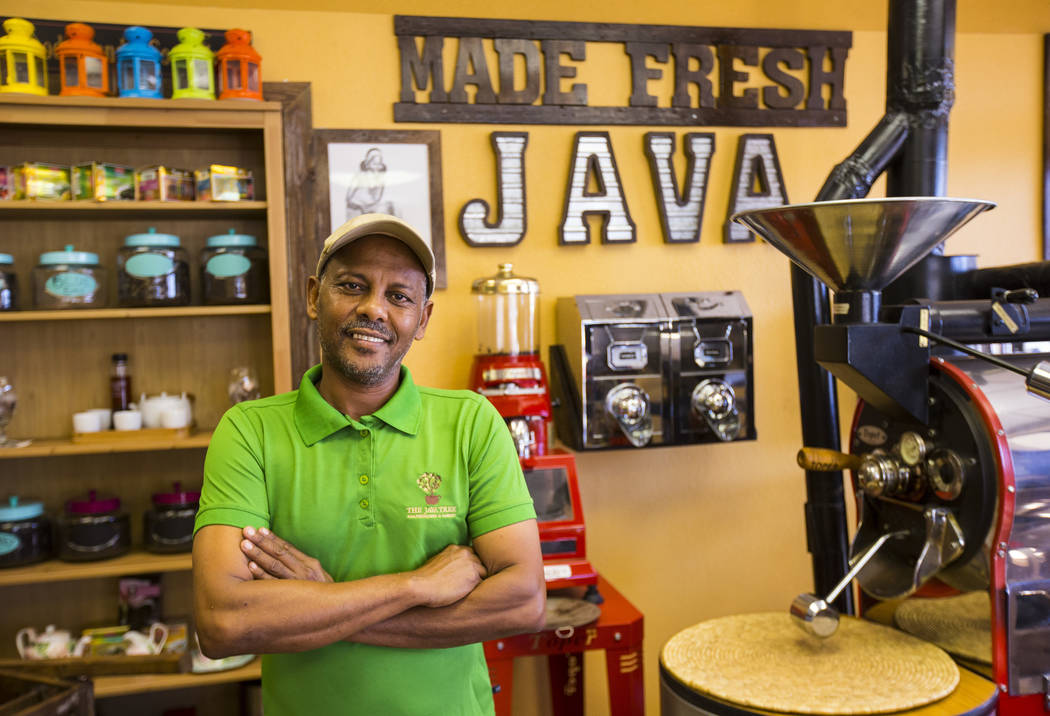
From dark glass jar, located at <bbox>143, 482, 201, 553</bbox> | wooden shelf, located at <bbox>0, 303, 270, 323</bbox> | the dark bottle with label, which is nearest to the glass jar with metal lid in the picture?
wooden shelf, located at <bbox>0, 303, 270, 323</bbox>

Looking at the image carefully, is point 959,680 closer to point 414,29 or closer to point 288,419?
point 288,419

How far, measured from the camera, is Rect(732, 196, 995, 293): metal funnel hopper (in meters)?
1.70

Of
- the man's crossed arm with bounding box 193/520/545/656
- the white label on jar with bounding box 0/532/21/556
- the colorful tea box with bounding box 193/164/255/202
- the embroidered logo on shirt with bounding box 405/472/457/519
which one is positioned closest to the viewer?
the man's crossed arm with bounding box 193/520/545/656

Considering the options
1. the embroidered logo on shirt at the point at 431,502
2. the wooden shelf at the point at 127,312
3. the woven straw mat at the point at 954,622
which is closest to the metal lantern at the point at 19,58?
the wooden shelf at the point at 127,312

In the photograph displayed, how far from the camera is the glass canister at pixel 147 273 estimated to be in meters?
2.65

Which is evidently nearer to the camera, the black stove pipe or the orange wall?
the black stove pipe

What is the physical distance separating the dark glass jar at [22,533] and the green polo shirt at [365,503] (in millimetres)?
1475

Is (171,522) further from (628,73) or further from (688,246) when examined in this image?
(628,73)

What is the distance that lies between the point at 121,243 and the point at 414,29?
47.5 inches

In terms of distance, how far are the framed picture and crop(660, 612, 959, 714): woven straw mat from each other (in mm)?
1536

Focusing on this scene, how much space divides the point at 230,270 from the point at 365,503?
1.48m

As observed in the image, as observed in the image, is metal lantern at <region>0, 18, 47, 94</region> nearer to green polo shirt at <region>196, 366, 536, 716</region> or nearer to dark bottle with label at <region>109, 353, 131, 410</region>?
dark bottle with label at <region>109, 353, 131, 410</region>

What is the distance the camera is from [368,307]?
1.52 m

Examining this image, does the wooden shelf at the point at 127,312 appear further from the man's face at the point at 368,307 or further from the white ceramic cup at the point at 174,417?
the man's face at the point at 368,307
